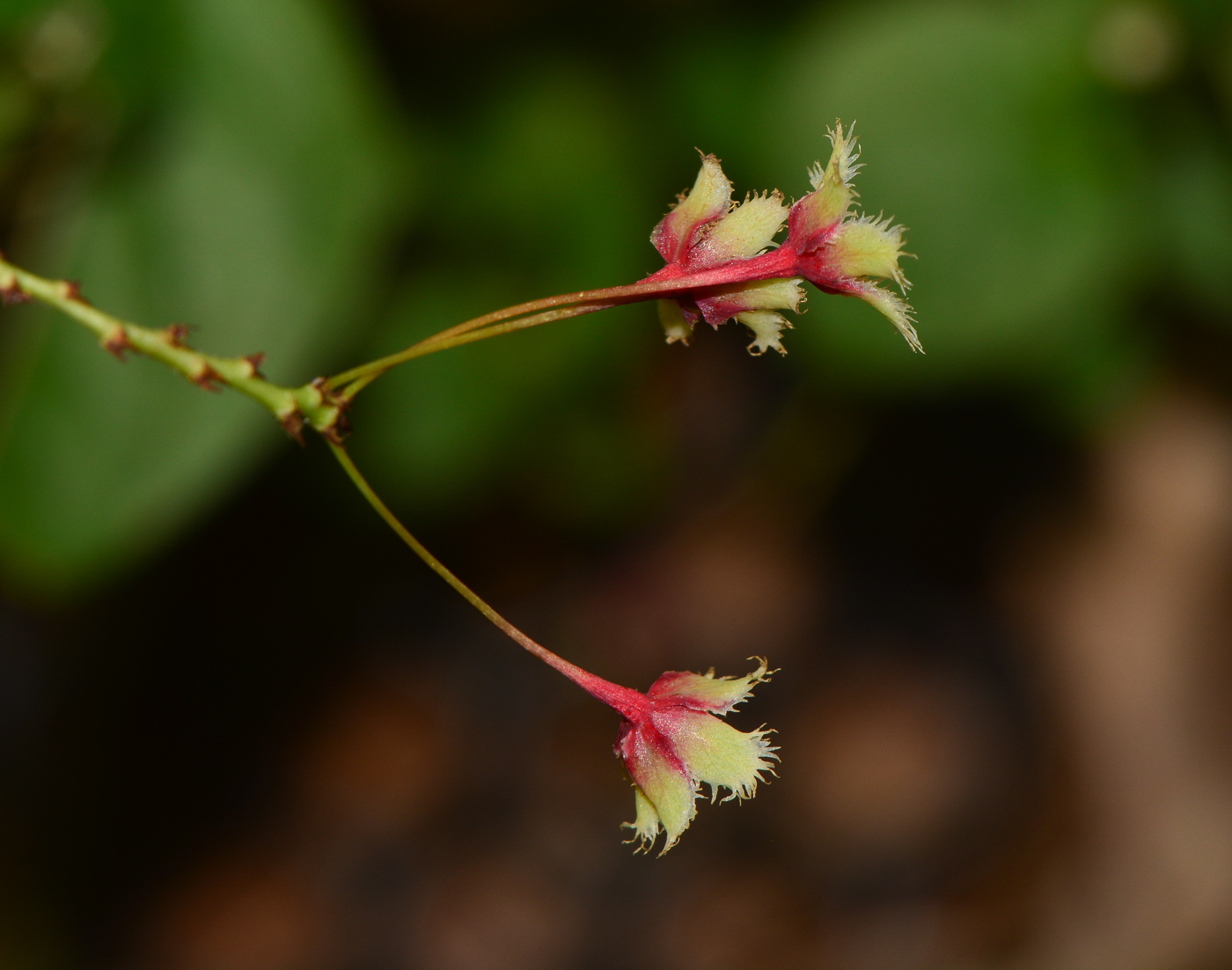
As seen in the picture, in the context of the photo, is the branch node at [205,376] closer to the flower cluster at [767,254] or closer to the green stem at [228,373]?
the green stem at [228,373]

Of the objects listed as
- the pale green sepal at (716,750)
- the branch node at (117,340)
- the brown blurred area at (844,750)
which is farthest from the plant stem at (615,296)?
the brown blurred area at (844,750)

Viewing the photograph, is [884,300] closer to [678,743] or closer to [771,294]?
[771,294]

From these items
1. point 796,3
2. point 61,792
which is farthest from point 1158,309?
point 61,792

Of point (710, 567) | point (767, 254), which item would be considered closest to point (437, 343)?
point (767, 254)

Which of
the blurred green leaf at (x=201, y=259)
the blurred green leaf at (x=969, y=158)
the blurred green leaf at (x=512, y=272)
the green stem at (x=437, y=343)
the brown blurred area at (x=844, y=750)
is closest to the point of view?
the green stem at (x=437, y=343)

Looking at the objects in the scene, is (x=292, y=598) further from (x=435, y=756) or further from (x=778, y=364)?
(x=778, y=364)
